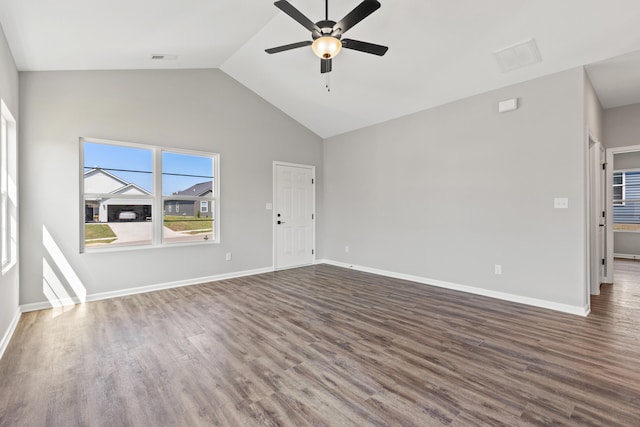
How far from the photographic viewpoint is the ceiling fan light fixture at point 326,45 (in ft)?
8.84

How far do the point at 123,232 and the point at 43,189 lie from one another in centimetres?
103

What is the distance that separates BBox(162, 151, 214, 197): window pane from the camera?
4707 millimetres

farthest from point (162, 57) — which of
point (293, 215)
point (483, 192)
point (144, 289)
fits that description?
point (483, 192)

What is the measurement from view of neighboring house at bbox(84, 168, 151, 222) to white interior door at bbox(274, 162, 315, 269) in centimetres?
233

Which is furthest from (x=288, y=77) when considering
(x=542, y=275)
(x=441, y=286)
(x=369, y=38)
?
(x=542, y=275)

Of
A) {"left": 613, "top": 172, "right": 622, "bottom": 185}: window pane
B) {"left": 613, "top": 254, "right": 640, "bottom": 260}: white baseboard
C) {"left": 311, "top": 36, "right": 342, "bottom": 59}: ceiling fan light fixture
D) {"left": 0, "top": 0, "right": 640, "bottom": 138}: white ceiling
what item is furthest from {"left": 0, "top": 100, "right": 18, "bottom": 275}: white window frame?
{"left": 613, "top": 172, "right": 622, "bottom": 185}: window pane

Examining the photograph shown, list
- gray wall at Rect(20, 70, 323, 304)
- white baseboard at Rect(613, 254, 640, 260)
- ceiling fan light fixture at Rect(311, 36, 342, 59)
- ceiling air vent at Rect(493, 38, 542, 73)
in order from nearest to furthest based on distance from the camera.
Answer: ceiling fan light fixture at Rect(311, 36, 342, 59)
ceiling air vent at Rect(493, 38, 542, 73)
gray wall at Rect(20, 70, 323, 304)
white baseboard at Rect(613, 254, 640, 260)

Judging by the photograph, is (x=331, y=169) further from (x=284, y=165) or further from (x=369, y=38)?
(x=369, y=38)

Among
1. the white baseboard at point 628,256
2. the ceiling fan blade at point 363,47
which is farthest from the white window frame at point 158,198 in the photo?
the white baseboard at point 628,256

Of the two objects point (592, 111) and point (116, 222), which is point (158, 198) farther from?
point (592, 111)

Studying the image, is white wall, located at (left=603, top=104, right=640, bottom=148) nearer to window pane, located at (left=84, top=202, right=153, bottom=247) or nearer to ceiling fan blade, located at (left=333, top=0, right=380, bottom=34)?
ceiling fan blade, located at (left=333, top=0, right=380, bottom=34)

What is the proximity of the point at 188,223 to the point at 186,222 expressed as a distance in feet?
0.11

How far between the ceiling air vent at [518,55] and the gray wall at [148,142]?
3.79m

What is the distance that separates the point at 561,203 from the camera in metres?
3.50
